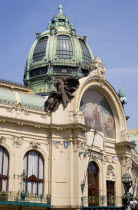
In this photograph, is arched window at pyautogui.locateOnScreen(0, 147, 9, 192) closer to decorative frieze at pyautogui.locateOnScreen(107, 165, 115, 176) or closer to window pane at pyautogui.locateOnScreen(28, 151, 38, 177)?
window pane at pyautogui.locateOnScreen(28, 151, 38, 177)

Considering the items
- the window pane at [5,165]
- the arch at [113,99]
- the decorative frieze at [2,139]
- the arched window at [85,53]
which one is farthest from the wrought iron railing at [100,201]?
the arched window at [85,53]

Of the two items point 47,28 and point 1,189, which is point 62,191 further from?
point 47,28

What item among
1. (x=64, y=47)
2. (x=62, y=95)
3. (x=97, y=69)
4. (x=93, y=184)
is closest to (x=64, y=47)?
(x=64, y=47)

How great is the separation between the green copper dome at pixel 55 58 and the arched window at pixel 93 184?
10.5 metres

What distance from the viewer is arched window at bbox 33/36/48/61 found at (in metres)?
46.8

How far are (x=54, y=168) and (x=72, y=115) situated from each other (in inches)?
207

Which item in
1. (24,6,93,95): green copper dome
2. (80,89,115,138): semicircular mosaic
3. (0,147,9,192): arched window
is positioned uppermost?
(24,6,93,95): green copper dome

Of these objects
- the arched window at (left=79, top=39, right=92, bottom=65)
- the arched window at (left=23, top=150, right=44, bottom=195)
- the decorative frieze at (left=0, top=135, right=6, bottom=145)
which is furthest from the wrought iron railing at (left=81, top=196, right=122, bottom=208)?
the arched window at (left=79, top=39, right=92, bottom=65)

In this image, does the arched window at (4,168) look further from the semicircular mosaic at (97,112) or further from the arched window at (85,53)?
the arched window at (85,53)

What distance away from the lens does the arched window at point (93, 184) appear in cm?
3773

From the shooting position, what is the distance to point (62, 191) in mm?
Answer: 35500

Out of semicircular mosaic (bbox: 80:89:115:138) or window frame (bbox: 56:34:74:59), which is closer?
semicircular mosaic (bbox: 80:89:115:138)

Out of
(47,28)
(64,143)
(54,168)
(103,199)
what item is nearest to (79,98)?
(64,143)

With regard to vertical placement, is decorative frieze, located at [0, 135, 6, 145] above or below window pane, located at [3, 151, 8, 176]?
above
